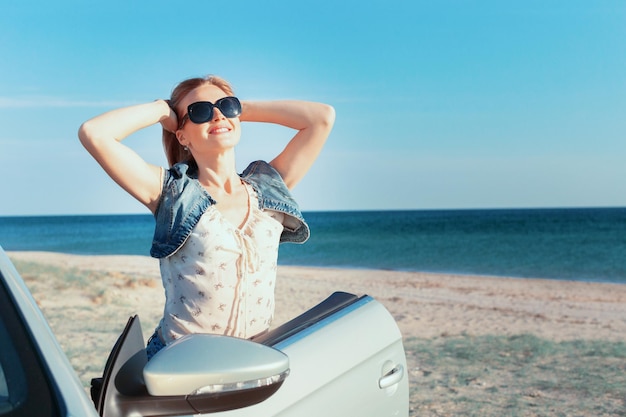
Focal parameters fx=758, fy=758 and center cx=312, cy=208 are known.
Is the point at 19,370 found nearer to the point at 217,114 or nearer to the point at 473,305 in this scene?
the point at 217,114

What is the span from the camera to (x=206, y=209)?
243cm

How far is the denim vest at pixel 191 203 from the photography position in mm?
2373

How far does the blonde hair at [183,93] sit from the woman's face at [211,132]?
0.07 m

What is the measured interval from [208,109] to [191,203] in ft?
1.22

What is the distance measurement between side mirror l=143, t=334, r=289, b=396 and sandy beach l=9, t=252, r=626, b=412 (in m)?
5.38

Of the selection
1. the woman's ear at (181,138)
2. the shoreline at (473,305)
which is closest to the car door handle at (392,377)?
the woman's ear at (181,138)

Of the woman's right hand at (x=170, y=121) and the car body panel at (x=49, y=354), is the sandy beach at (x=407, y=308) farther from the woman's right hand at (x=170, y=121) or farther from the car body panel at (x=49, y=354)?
the car body panel at (x=49, y=354)

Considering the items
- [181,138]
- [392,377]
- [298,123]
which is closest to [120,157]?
[181,138]

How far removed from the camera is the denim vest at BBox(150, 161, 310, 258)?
2373mm

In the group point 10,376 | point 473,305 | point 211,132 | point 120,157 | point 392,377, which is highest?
point 211,132

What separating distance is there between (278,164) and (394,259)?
31893mm

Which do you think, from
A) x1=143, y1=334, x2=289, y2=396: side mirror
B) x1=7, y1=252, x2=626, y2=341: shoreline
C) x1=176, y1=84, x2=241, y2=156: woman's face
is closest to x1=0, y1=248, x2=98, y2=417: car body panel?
x1=143, y1=334, x2=289, y2=396: side mirror

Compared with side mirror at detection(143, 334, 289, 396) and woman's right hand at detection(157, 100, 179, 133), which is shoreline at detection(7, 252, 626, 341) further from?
side mirror at detection(143, 334, 289, 396)

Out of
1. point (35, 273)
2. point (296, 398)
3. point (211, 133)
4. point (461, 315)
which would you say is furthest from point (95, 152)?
point (35, 273)
